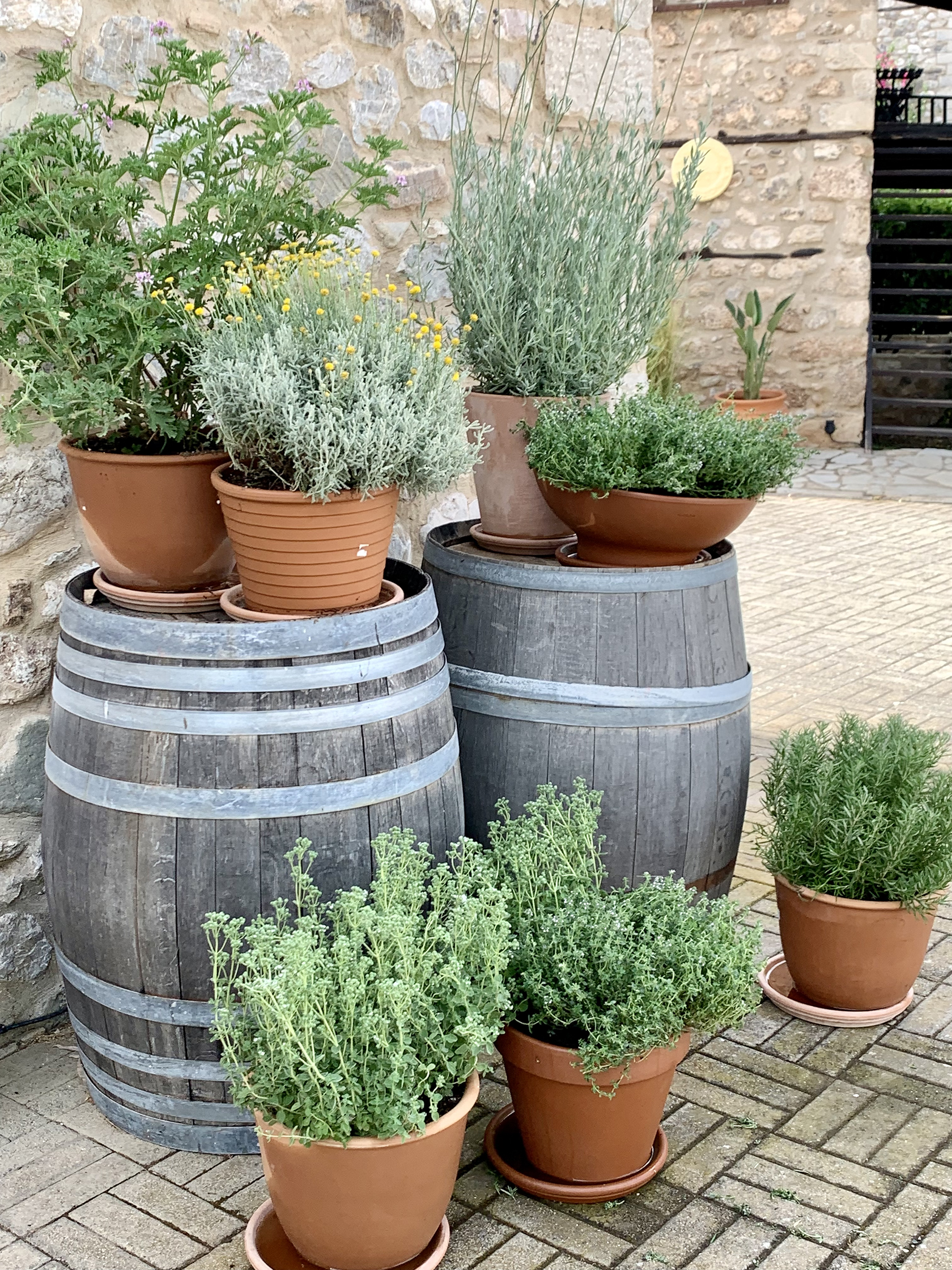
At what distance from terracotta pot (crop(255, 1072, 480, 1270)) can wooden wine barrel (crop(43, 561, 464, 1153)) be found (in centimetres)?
35

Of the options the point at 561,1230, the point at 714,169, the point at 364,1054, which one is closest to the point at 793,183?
the point at 714,169

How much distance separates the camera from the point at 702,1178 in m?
2.34

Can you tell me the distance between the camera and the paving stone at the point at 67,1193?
88.1 inches

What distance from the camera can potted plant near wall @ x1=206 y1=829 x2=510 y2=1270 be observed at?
6.26ft

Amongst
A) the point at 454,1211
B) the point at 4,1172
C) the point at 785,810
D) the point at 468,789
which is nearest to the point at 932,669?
the point at 785,810

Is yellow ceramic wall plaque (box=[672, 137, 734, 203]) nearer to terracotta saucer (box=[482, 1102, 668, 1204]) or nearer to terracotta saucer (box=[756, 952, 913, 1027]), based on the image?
terracotta saucer (box=[756, 952, 913, 1027])

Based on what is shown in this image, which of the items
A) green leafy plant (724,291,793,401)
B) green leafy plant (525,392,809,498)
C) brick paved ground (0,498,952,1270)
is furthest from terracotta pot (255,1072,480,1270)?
green leafy plant (724,291,793,401)

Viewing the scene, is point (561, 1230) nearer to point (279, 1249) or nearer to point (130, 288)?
point (279, 1249)

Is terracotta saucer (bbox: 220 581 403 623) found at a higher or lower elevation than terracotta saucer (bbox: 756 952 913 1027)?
higher

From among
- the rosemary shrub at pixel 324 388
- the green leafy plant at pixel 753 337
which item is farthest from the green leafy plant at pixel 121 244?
the green leafy plant at pixel 753 337

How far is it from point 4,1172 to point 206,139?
1.93 meters

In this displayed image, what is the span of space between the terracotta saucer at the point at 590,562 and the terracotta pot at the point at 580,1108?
0.94m

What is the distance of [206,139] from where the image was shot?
7.89 feet

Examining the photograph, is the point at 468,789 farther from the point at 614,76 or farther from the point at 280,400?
the point at 614,76
